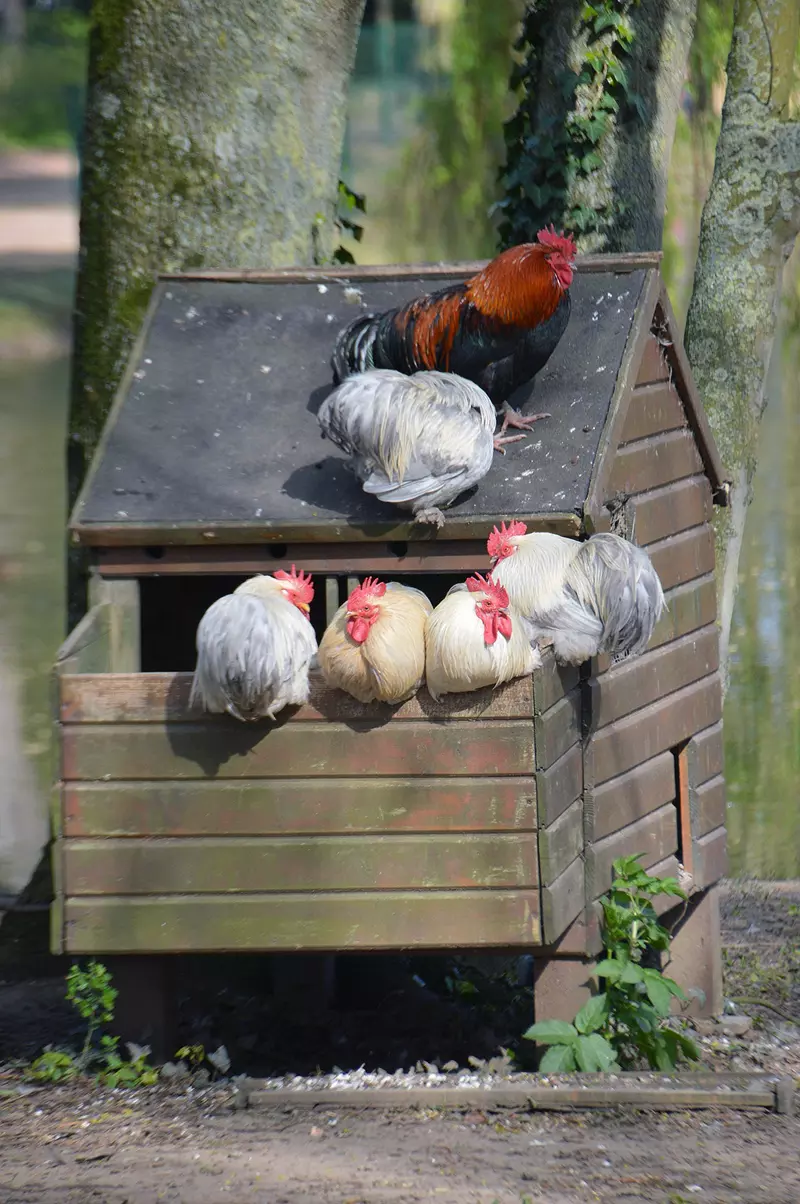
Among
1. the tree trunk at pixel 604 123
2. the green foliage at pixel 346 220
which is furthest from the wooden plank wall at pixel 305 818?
the tree trunk at pixel 604 123

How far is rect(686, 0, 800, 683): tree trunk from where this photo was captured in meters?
5.84

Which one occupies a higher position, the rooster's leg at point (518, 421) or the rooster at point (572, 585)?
the rooster's leg at point (518, 421)

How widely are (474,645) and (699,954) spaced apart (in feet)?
6.41

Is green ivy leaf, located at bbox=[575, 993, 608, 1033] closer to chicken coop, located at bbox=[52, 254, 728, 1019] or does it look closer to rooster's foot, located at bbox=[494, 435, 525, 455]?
chicken coop, located at bbox=[52, 254, 728, 1019]

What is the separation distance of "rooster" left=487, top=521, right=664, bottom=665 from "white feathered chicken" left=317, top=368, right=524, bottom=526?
0.19 meters

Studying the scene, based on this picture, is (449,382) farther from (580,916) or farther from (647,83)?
(647,83)

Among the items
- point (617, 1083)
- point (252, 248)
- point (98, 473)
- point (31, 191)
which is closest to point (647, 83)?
point (252, 248)

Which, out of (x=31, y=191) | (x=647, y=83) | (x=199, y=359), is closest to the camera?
(x=199, y=359)

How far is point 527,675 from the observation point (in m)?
3.78

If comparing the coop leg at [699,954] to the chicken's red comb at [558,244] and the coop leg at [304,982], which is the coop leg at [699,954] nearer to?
the coop leg at [304,982]

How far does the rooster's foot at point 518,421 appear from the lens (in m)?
4.36

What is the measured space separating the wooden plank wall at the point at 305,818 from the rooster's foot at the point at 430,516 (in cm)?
49

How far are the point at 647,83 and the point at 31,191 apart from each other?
111ft

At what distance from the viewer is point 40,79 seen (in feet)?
127
